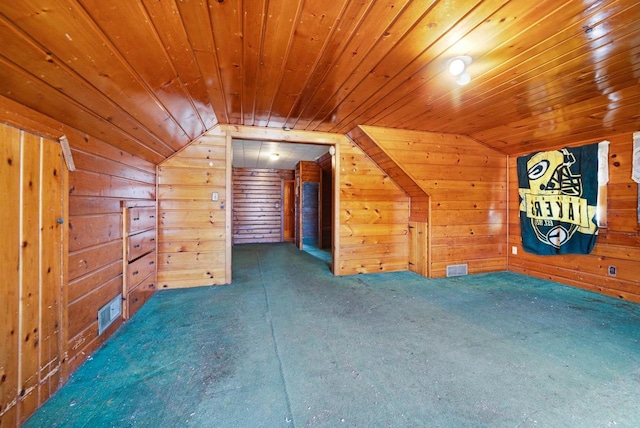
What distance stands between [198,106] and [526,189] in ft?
14.8

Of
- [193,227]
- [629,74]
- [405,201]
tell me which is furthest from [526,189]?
[193,227]

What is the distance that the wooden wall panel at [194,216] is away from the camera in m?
3.16

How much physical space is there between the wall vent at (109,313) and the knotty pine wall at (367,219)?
8.27 ft

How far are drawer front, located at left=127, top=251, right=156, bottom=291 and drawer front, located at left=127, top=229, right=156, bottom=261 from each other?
0.22 ft

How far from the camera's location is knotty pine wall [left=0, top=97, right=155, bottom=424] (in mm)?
1466

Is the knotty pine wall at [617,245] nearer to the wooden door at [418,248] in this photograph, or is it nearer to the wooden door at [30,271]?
the wooden door at [418,248]

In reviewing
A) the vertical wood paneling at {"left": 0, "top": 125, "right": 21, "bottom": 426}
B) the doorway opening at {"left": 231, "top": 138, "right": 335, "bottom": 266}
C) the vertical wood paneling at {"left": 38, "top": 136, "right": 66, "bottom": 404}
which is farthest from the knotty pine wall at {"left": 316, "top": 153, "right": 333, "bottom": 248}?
the vertical wood paneling at {"left": 0, "top": 125, "right": 21, "bottom": 426}

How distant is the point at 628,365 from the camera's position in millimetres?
1640

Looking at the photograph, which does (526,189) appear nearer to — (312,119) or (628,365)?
(628,365)

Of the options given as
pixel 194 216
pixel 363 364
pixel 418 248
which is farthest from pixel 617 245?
pixel 194 216

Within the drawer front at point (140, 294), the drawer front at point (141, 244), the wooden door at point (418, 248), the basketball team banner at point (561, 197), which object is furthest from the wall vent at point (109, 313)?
the basketball team banner at point (561, 197)

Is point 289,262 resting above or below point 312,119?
below

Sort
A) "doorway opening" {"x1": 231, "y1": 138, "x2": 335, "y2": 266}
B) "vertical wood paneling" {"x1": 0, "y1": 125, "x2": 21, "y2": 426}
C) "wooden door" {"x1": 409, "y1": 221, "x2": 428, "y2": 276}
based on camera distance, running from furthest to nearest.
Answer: "doorway opening" {"x1": 231, "y1": 138, "x2": 335, "y2": 266} < "wooden door" {"x1": 409, "y1": 221, "x2": 428, "y2": 276} < "vertical wood paneling" {"x1": 0, "y1": 125, "x2": 21, "y2": 426}

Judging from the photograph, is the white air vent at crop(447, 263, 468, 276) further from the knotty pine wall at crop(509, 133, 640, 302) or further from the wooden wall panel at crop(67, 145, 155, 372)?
the wooden wall panel at crop(67, 145, 155, 372)
